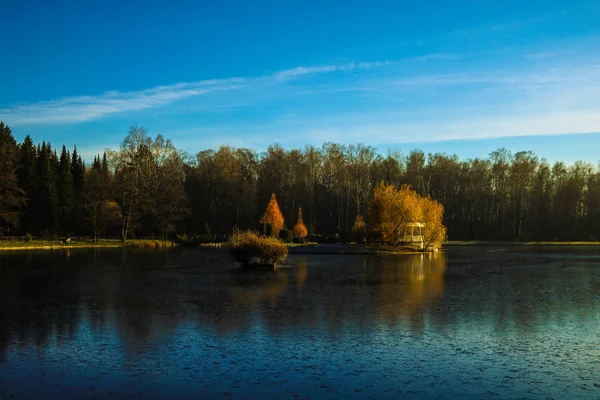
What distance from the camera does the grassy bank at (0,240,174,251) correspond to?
64.9 metres

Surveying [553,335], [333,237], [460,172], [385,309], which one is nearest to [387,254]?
[333,237]

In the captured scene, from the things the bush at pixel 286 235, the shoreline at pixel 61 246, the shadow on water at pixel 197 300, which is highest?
the bush at pixel 286 235

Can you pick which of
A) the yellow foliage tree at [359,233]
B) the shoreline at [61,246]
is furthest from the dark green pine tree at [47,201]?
the yellow foliage tree at [359,233]

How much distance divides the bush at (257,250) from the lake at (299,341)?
1180cm

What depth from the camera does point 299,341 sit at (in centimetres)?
1359

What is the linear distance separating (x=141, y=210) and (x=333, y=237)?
2925 cm

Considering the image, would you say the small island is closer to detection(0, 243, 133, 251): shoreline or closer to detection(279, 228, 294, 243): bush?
detection(279, 228, 294, 243): bush

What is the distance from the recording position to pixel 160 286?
26.2 metres

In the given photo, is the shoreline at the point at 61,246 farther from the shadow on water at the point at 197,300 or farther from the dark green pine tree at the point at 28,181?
the shadow on water at the point at 197,300

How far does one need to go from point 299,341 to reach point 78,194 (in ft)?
258

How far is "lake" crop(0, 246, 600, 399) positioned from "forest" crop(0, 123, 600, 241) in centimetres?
5438

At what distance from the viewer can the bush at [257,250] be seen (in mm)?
37406

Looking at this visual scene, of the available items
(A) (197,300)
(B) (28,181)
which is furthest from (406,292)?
(B) (28,181)

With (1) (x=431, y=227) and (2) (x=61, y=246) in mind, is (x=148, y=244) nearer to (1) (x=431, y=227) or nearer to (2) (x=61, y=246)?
(2) (x=61, y=246)
